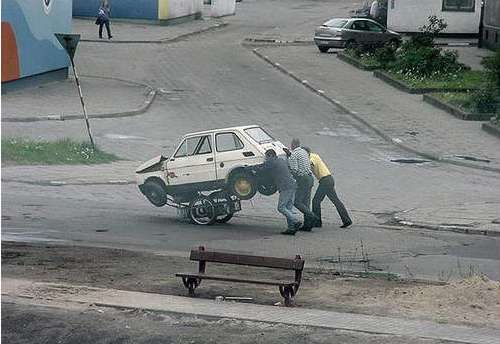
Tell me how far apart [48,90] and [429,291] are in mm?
24377

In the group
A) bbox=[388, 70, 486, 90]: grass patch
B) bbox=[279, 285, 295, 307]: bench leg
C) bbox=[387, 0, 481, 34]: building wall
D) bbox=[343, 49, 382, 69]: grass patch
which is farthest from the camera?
bbox=[387, 0, 481, 34]: building wall

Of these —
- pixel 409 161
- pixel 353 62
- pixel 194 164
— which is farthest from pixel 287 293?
pixel 353 62

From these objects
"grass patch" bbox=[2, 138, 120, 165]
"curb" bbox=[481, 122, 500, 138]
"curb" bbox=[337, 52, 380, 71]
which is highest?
"curb" bbox=[337, 52, 380, 71]

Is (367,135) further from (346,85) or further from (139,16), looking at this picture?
(139,16)

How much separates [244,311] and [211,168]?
730 cm

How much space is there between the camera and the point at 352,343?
388 inches

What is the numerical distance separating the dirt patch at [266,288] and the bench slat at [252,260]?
452 mm

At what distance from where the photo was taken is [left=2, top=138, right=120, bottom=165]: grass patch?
24.1m

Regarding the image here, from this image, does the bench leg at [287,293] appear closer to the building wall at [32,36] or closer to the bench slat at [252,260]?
the bench slat at [252,260]

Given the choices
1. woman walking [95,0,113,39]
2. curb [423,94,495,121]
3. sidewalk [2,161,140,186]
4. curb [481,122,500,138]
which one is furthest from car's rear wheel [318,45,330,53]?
sidewalk [2,161,140,186]

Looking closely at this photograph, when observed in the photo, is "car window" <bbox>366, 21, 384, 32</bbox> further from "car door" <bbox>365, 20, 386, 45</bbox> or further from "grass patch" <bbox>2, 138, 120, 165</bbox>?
"grass patch" <bbox>2, 138, 120, 165</bbox>

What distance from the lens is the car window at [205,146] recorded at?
729 inches

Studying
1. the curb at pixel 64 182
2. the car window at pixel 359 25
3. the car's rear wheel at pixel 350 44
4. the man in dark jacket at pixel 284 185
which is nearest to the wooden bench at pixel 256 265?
the man in dark jacket at pixel 284 185

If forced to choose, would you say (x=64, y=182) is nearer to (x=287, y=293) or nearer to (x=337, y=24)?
(x=287, y=293)
